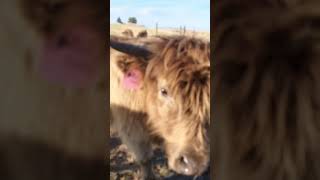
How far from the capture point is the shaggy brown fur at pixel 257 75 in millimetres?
2031

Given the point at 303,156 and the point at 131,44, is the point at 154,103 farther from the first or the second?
the point at 303,156

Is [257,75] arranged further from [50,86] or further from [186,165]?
[50,86]

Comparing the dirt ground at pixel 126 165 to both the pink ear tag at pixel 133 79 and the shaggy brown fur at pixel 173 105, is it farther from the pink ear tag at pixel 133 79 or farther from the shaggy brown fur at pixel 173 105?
the pink ear tag at pixel 133 79

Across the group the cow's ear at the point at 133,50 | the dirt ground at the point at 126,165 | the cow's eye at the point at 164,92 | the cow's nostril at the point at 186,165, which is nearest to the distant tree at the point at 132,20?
the cow's ear at the point at 133,50

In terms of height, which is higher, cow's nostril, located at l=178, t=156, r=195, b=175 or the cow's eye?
the cow's eye

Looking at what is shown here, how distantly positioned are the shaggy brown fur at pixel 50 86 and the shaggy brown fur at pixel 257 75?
1.29ft

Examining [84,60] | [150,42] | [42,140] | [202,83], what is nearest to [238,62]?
[202,83]

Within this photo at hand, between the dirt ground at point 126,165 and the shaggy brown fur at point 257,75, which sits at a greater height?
the shaggy brown fur at point 257,75

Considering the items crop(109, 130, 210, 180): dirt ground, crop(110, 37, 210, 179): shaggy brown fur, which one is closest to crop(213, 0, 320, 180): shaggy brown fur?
crop(110, 37, 210, 179): shaggy brown fur

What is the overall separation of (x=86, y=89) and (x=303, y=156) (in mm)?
751

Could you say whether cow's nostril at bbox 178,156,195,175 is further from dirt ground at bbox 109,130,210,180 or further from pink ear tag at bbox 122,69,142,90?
pink ear tag at bbox 122,69,142,90

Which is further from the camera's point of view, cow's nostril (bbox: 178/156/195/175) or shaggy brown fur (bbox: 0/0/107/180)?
cow's nostril (bbox: 178/156/195/175)

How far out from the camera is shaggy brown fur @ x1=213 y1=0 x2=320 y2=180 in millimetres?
2031

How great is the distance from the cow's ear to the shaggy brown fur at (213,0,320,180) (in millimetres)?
230
